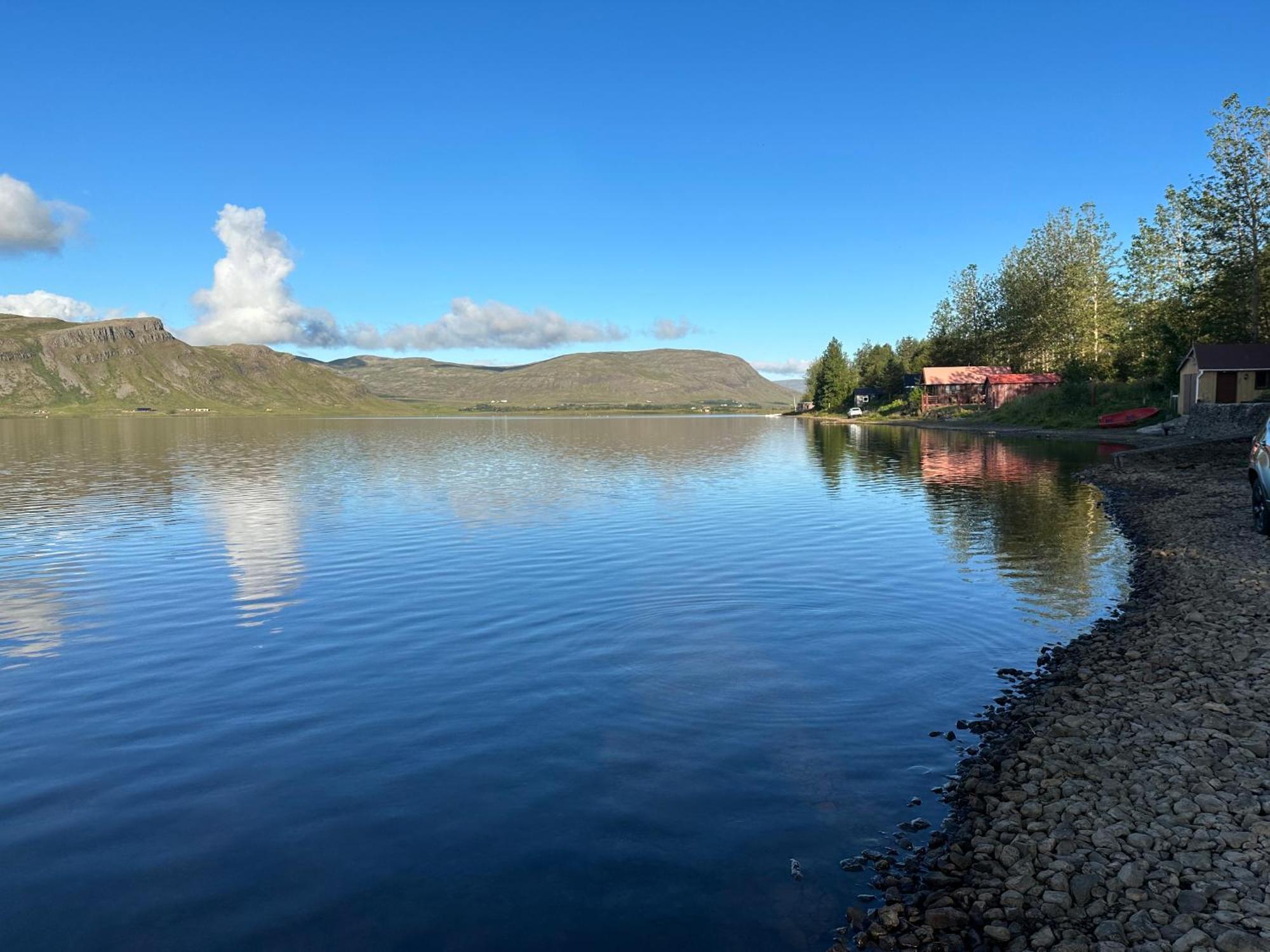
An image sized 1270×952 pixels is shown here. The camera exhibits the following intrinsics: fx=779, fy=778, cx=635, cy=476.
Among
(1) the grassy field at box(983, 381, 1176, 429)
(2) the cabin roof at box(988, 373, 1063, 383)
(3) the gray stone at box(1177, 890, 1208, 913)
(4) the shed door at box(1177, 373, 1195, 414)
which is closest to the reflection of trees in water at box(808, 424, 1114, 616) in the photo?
(4) the shed door at box(1177, 373, 1195, 414)

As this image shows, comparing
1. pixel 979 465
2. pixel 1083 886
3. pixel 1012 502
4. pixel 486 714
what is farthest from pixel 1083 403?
pixel 1083 886

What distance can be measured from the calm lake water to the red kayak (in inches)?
2211

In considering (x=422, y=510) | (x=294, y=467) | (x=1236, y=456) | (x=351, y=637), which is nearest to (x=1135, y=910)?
(x=351, y=637)

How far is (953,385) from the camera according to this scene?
147250 mm

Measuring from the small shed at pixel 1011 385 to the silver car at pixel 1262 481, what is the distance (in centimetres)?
10718

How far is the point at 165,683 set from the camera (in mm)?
15328

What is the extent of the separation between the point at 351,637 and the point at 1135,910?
15.7m

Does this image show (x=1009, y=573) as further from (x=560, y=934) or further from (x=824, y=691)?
(x=560, y=934)

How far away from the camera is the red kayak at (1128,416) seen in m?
80.6

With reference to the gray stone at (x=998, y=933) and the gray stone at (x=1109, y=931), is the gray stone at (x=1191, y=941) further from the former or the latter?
the gray stone at (x=998, y=933)

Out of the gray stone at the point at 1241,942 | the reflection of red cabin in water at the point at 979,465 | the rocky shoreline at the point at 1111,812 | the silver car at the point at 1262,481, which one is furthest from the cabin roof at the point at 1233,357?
the gray stone at the point at 1241,942

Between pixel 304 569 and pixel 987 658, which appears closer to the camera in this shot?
pixel 987 658

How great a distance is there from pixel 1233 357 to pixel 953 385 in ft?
263

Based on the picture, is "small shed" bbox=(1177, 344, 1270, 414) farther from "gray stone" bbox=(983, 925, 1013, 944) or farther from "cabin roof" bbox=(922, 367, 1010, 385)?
"gray stone" bbox=(983, 925, 1013, 944)
